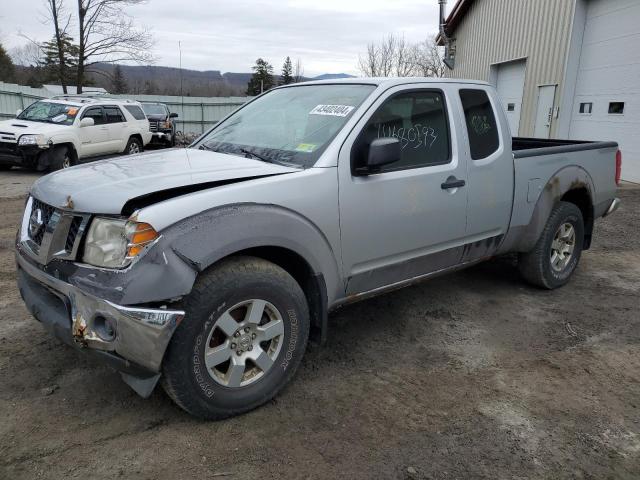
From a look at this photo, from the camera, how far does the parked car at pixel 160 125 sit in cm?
1725

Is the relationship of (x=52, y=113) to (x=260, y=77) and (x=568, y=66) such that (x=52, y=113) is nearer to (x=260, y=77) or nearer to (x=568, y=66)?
(x=568, y=66)

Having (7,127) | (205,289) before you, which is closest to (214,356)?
(205,289)

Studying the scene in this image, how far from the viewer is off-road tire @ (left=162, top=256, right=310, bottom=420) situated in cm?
247

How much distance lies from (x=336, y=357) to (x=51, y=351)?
1.92 metres

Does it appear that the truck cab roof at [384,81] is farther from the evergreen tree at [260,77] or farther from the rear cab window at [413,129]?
the evergreen tree at [260,77]

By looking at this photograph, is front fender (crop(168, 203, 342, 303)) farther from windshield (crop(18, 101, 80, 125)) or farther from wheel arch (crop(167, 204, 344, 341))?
windshield (crop(18, 101, 80, 125))

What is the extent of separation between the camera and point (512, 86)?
1538 centimetres

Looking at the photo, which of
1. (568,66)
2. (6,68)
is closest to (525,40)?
(568,66)

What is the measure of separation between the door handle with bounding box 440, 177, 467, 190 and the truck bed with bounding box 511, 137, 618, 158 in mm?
802

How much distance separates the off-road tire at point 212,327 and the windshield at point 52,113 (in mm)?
11409

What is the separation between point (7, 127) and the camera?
11.6 m

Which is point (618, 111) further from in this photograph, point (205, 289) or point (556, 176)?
point (205, 289)

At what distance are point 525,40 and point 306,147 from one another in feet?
43.8

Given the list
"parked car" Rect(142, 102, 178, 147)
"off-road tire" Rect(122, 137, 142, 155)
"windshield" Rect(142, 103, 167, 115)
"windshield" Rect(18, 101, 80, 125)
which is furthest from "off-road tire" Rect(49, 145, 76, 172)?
"windshield" Rect(142, 103, 167, 115)
